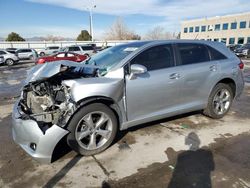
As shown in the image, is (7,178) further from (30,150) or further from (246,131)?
(246,131)

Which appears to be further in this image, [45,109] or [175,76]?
[175,76]

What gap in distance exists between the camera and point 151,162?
3.19 metres

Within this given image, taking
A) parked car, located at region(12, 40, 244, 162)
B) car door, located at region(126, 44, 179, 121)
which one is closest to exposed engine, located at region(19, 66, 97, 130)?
parked car, located at region(12, 40, 244, 162)

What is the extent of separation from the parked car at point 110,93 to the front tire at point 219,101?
60mm

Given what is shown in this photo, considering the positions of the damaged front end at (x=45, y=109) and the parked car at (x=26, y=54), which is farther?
the parked car at (x=26, y=54)

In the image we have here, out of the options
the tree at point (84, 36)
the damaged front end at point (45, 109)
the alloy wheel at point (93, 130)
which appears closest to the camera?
the damaged front end at point (45, 109)

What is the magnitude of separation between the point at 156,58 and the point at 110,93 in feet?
3.74

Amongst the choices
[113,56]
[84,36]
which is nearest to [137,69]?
[113,56]

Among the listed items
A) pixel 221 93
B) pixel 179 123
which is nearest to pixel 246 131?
pixel 221 93

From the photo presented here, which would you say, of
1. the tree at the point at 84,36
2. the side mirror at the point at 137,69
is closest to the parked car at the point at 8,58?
the side mirror at the point at 137,69

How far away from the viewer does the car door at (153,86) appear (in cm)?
353

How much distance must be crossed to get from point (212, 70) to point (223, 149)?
162cm

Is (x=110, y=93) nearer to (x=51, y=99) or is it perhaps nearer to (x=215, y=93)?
(x=51, y=99)

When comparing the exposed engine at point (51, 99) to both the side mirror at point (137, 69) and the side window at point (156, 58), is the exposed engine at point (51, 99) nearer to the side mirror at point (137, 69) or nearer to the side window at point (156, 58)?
the side mirror at point (137, 69)
